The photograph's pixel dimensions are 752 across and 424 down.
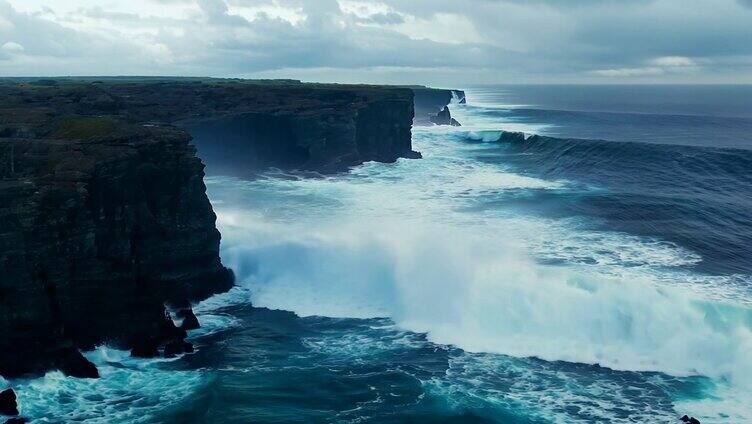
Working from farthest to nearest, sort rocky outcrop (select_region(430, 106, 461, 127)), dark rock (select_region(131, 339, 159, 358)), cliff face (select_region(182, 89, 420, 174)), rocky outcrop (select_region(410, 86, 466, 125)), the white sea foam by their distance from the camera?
rocky outcrop (select_region(410, 86, 466, 125)) → rocky outcrop (select_region(430, 106, 461, 127)) → cliff face (select_region(182, 89, 420, 174)) → dark rock (select_region(131, 339, 159, 358)) → the white sea foam

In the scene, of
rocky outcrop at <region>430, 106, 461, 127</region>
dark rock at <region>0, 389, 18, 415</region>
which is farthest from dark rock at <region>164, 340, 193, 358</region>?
rocky outcrop at <region>430, 106, 461, 127</region>

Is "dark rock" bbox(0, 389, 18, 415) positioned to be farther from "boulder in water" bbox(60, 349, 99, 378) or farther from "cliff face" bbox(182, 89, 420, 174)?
"cliff face" bbox(182, 89, 420, 174)

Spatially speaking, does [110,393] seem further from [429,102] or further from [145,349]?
[429,102]

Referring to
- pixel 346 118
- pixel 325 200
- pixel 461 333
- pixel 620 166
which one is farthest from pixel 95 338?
pixel 620 166

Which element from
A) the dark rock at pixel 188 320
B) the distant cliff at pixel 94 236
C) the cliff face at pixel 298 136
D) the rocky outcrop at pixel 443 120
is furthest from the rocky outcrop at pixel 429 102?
the dark rock at pixel 188 320

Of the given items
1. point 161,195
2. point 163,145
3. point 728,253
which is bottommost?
point 728,253

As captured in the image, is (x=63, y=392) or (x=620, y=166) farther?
(x=620, y=166)

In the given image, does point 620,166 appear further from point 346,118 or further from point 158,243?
point 158,243
